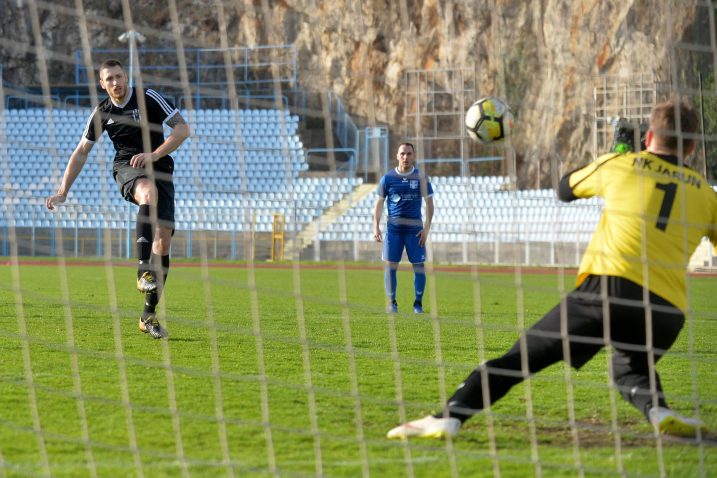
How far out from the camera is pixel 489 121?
33.4 feet

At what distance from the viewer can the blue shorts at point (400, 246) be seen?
1032 cm

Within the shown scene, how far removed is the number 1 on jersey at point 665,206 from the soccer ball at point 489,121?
5.79 meters

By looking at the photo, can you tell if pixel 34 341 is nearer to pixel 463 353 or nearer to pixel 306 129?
pixel 463 353

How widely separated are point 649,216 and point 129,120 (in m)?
4.04

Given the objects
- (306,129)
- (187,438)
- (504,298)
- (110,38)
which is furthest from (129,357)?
(110,38)

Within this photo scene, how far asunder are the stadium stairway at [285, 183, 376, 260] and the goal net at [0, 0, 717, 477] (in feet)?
0.29

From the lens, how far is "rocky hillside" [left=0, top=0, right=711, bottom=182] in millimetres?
31344

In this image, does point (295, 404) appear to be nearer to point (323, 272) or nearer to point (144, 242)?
A: point (144, 242)

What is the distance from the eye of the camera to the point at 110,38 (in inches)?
1620

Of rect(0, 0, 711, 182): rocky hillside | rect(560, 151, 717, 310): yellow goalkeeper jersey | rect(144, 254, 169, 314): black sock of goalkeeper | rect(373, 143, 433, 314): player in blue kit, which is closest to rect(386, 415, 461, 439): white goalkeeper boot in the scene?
rect(560, 151, 717, 310): yellow goalkeeper jersey

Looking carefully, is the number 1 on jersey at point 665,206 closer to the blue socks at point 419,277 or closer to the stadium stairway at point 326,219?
the blue socks at point 419,277

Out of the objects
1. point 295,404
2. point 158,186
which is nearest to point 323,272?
point 158,186

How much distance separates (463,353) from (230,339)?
68.9 inches

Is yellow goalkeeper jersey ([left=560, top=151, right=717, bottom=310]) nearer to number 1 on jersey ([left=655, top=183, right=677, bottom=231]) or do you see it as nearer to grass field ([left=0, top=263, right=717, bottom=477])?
number 1 on jersey ([left=655, top=183, right=677, bottom=231])
